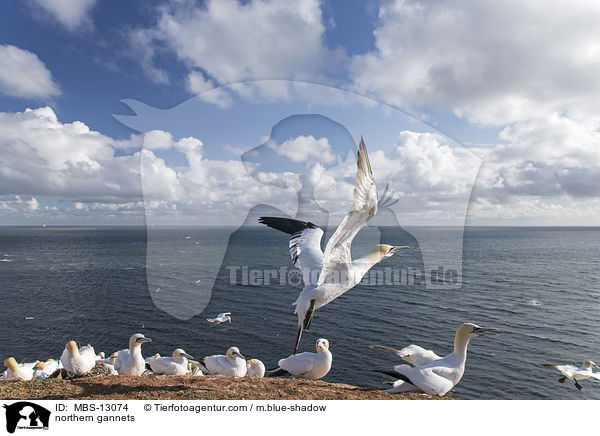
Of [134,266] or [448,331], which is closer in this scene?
[448,331]

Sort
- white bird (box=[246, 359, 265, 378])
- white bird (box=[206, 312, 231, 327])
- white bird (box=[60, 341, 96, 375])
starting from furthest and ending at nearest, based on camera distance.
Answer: white bird (box=[206, 312, 231, 327]) → white bird (box=[246, 359, 265, 378]) → white bird (box=[60, 341, 96, 375])

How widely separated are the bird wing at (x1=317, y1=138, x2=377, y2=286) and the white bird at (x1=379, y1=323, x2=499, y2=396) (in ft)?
7.11

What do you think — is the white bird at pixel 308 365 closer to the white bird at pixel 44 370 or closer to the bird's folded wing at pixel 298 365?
the bird's folded wing at pixel 298 365

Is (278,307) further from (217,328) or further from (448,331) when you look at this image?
(448,331)

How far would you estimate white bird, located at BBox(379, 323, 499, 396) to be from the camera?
20.9ft

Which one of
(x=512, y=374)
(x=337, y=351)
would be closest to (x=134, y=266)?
(x=337, y=351)

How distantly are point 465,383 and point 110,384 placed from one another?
18.6 m

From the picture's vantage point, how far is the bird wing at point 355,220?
598cm

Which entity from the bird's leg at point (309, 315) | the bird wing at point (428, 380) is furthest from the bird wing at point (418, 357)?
the bird's leg at point (309, 315)

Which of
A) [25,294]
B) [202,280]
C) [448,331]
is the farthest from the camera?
[202,280]

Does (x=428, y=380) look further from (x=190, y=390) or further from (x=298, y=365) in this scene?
(x=190, y=390)

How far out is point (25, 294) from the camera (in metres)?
39.1
